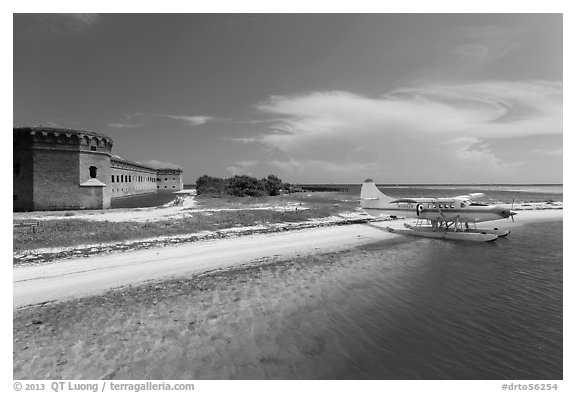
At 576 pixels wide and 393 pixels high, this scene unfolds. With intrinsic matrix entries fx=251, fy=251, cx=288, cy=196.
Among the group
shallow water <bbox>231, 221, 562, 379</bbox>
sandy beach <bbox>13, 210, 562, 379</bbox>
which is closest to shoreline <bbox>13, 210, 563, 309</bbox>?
sandy beach <bbox>13, 210, 562, 379</bbox>

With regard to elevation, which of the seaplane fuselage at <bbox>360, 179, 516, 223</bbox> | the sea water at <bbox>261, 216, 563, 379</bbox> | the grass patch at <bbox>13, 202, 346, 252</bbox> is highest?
the seaplane fuselage at <bbox>360, 179, 516, 223</bbox>

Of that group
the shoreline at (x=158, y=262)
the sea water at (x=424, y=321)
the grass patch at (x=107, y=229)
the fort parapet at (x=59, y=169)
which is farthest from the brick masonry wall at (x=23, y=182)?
the sea water at (x=424, y=321)

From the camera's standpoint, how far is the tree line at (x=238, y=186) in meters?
59.1

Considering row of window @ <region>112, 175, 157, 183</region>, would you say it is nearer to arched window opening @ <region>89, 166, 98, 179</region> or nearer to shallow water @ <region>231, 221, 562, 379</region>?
arched window opening @ <region>89, 166, 98, 179</region>

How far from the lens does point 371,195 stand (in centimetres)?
2720

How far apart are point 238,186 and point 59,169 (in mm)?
37500

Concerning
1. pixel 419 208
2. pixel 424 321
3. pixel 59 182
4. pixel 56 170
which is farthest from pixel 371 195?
pixel 56 170

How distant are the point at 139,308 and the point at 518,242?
Result: 84.4 ft

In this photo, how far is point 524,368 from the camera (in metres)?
6.28

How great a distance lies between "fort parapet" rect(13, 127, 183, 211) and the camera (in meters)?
24.0

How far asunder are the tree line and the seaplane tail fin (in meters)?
35.7

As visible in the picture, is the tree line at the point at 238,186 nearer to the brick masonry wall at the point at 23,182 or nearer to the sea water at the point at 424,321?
the brick masonry wall at the point at 23,182

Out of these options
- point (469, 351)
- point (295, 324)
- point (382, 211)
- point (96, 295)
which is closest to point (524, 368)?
point (469, 351)

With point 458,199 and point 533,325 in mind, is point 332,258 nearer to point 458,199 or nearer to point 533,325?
point 533,325
